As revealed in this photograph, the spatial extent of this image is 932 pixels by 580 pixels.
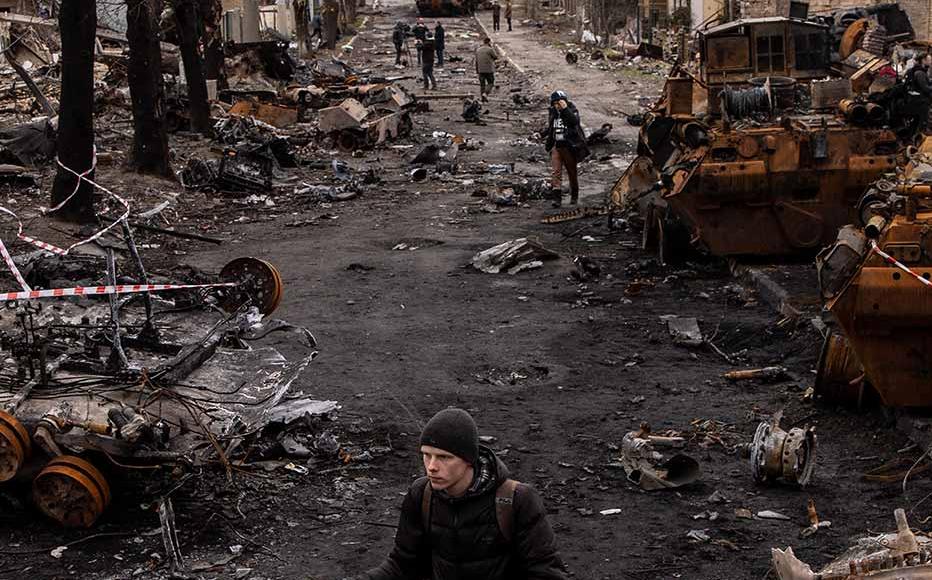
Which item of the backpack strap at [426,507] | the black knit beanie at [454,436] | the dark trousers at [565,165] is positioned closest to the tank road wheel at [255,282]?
the backpack strap at [426,507]

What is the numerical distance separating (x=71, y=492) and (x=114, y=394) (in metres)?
0.61

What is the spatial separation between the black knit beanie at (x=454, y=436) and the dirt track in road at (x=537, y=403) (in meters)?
2.79

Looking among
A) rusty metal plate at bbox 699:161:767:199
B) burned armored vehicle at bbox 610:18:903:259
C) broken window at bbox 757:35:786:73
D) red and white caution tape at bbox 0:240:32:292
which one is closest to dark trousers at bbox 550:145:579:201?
broken window at bbox 757:35:786:73

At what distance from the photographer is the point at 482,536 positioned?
459 centimetres

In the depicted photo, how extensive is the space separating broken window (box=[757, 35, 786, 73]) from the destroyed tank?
7.34 meters

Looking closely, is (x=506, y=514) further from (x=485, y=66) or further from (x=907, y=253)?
(x=485, y=66)

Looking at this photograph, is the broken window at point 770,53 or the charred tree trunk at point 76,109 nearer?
the broken window at point 770,53

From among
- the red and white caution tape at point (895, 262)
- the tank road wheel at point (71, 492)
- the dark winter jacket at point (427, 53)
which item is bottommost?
the tank road wheel at point (71, 492)

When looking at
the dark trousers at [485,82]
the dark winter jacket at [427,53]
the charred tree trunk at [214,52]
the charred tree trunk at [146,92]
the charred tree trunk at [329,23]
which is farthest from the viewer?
the charred tree trunk at [329,23]

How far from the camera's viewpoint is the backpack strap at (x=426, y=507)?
4676 millimetres

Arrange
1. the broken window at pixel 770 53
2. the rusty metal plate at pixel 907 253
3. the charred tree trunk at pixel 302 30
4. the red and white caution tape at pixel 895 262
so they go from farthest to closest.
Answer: the charred tree trunk at pixel 302 30 → the broken window at pixel 770 53 → the rusty metal plate at pixel 907 253 → the red and white caution tape at pixel 895 262

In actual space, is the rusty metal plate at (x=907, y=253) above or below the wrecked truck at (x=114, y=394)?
Result: above

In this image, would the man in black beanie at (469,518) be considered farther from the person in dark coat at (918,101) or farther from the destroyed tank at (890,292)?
the person in dark coat at (918,101)

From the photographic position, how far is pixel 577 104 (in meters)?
33.2
